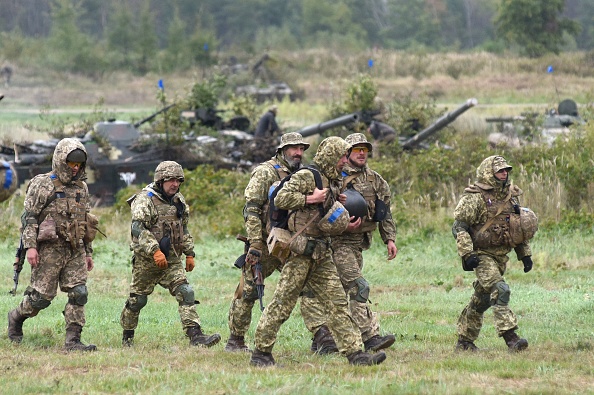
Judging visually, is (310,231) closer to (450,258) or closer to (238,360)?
(238,360)

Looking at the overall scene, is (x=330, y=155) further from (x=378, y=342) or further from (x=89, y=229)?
(x=89, y=229)

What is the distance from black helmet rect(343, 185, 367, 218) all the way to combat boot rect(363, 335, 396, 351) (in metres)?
1.08

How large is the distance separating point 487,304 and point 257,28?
78.4 metres

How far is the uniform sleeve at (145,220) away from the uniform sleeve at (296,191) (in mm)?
1739

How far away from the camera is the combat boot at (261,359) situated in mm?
9453

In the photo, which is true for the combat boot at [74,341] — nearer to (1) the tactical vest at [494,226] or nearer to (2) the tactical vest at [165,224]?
(2) the tactical vest at [165,224]

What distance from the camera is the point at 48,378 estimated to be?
29.1ft

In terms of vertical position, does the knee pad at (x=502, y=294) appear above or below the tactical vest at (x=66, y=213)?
below

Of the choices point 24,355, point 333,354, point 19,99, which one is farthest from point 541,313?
point 19,99

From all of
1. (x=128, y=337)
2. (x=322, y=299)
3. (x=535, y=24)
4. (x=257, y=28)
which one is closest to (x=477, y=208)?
(x=322, y=299)

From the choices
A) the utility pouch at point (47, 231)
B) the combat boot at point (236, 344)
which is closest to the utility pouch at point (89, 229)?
the utility pouch at point (47, 231)

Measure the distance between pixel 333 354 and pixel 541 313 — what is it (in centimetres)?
371

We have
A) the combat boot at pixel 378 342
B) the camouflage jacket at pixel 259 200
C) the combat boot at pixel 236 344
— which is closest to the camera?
the combat boot at pixel 378 342

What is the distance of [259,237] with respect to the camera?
1008cm
